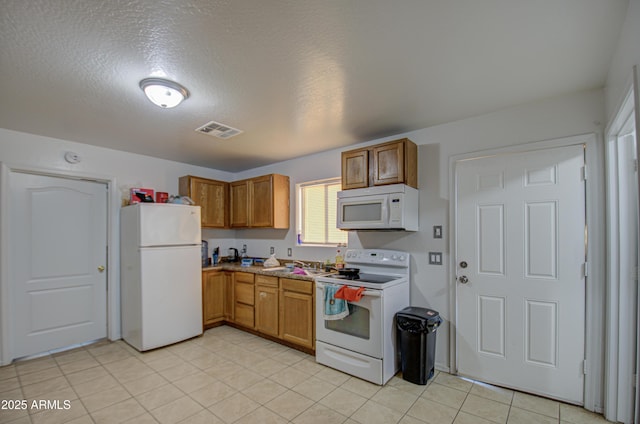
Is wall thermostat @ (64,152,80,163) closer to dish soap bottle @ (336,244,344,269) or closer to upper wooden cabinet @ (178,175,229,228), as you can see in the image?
upper wooden cabinet @ (178,175,229,228)

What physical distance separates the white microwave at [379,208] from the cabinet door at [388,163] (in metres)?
0.09

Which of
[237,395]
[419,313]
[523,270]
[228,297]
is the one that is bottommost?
[237,395]

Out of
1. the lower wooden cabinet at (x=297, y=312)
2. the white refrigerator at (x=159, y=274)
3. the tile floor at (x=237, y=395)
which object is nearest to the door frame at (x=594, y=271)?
the tile floor at (x=237, y=395)

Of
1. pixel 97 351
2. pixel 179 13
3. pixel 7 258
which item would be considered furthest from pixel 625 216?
pixel 7 258

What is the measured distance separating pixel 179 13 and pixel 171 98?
0.88 meters

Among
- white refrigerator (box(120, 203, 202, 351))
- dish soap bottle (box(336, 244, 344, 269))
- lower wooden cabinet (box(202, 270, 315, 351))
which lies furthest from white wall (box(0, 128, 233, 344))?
dish soap bottle (box(336, 244, 344, 269))

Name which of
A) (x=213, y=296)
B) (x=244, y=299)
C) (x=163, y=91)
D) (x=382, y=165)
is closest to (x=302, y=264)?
(x=244, y=299)

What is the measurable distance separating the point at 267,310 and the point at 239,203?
1.83m

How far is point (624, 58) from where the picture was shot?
1.60 m

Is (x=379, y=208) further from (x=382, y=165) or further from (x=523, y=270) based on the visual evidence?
(x=523, y=270)

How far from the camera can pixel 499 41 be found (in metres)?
1.68

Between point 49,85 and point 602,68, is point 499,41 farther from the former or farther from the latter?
point 49,85

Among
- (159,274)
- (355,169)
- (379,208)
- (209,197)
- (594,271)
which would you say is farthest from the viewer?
(209,197)

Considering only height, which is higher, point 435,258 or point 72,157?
point 72,157
